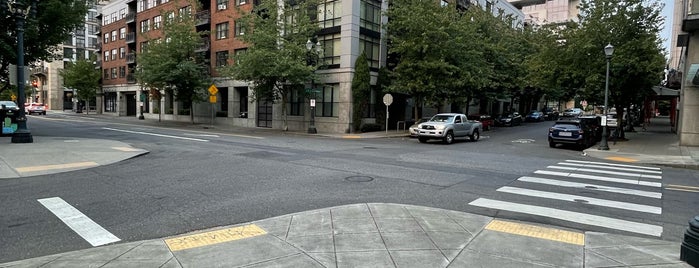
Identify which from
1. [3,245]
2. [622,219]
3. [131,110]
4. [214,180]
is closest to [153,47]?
[131,110]

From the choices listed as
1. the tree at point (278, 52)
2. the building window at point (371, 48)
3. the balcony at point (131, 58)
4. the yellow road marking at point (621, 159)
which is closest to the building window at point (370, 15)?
the building window at point (371, 48)

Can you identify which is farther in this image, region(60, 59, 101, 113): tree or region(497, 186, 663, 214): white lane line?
region(60, 59, 101, 113): tree

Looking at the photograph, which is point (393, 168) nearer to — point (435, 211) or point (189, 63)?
point (435, 211)

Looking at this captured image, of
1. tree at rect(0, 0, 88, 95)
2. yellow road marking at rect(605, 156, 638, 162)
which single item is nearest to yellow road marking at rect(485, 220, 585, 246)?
yellow road marking at rect(605, 156, 638, 162)

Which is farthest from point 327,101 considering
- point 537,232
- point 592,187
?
point 537,232

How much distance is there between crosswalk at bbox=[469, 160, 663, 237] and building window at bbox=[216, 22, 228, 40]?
34299mm

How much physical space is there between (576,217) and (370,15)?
→ 26.8m

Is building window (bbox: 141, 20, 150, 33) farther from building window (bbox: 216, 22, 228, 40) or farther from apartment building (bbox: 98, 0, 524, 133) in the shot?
building window (bbox: 216, 22, 228, 40)

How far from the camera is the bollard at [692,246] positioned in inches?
164

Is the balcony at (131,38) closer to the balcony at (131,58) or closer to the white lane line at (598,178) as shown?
the balcony at (131,58)

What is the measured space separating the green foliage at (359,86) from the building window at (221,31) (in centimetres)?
1624

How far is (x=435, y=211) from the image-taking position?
6418mm

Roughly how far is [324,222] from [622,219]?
15.3ft

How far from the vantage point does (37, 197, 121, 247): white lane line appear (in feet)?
17.1
